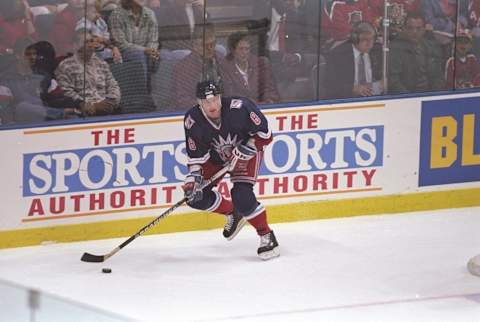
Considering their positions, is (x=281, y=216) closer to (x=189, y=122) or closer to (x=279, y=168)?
(x=279, y=168)

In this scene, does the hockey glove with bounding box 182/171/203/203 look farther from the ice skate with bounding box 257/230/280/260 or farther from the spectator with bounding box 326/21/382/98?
the spectator with bounding box 326/21/382/98

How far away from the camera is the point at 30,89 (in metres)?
7.87

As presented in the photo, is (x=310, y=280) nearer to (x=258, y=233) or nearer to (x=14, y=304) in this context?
(x=258, y=233)

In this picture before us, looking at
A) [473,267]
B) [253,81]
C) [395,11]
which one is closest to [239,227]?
[253,81]

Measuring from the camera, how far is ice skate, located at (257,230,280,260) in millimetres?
7883

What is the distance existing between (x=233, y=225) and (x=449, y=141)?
1669 mm

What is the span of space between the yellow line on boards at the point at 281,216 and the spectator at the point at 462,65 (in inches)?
→ 25.3

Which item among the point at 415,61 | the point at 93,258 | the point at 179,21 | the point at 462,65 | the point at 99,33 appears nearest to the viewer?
the point at 93,258

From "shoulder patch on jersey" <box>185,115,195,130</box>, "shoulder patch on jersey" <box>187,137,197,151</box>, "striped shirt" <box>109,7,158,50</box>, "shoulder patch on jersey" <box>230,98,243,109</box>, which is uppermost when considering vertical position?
"striped shirt" <box>109,7,158,50</box>

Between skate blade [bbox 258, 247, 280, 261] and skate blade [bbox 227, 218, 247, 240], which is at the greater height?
skate blade [bbox 227, 218, 247, 240]

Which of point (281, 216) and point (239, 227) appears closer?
point (239, 227)

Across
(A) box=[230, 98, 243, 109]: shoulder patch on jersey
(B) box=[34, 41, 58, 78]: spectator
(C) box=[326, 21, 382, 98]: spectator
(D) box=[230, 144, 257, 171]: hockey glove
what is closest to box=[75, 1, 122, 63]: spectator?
(B) box=[34, 41, 58, 78]: spectator

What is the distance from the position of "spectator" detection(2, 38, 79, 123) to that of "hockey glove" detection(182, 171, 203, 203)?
0.79m

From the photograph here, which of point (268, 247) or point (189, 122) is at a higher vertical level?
point (189, 122)
